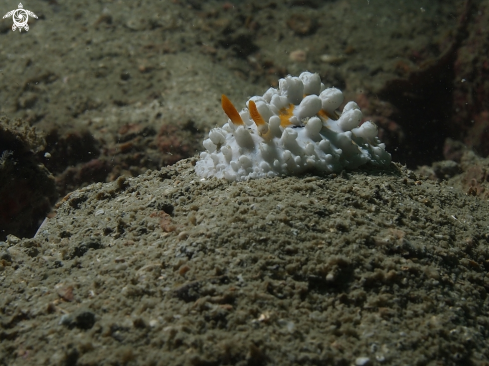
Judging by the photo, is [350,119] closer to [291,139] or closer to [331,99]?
[331,99]

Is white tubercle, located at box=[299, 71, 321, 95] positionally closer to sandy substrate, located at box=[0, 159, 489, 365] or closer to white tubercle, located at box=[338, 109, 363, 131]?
white tubercle, located at box=[338, 109, 363, 131]

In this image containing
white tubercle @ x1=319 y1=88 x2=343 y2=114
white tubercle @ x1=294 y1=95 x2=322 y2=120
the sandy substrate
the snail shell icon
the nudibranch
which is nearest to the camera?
the sandy substrate

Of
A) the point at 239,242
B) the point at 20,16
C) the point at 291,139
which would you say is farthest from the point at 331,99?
the point at 20,16

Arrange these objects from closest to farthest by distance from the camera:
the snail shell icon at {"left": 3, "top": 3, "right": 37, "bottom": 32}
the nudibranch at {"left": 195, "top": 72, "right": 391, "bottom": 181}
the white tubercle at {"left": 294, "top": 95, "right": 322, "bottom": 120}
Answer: the nudibranch at {"left": 195, "top": 72, "right": 391, "bottom": 181}
the white tubercle at {"left": 294, "top": 95, "right": 322, "bottom": 120}
the snail shell icon at {"left": 3, "top": 3, "right": 37, "bottom": 32}

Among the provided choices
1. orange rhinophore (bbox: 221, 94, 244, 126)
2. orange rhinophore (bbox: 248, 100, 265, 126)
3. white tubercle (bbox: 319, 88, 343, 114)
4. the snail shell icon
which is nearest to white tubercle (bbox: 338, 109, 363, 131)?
white tubercle (bbox: 319, 88, 343, 114)

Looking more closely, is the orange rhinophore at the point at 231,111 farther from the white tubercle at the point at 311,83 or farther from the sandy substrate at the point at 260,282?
the white tubercle at the point at 311,83

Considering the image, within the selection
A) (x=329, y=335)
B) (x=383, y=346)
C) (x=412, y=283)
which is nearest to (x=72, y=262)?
(x=329, y=335)

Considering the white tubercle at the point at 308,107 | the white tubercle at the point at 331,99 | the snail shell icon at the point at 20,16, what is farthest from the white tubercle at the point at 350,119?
the snail shell icon at the point at 20,16

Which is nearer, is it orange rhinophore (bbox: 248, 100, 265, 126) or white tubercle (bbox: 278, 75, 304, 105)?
orange rhinophore (bbox: 248, 100, 265, 126)
